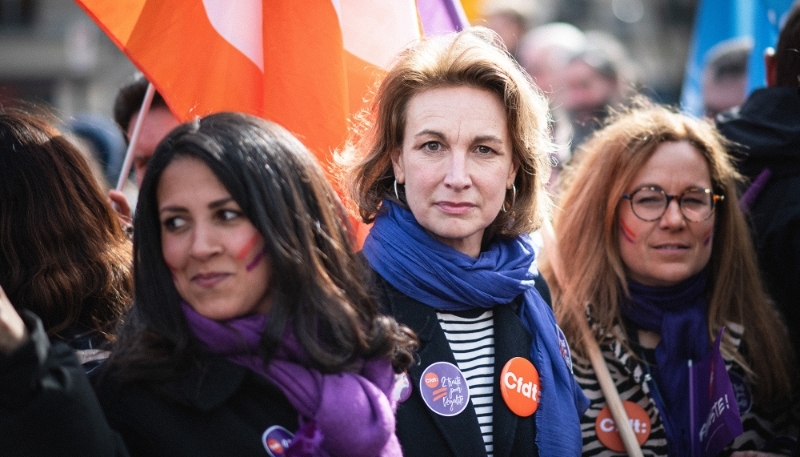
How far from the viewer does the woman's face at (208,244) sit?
2.25 m

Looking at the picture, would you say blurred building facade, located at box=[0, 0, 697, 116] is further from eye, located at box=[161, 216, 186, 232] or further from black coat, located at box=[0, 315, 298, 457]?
black coat, located at box=[0, 315, 298, 457]

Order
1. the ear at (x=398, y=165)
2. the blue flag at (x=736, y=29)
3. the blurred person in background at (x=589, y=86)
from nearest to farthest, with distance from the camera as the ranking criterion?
1. the ear at (x=398, y=165)
2. the blue flag at (x=736, y=29)
3. the blurred person in background at (x=589, y=86)

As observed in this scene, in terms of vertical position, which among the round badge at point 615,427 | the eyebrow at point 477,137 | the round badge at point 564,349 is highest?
the eyebrow at point 477,137

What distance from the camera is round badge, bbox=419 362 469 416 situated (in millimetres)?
2627

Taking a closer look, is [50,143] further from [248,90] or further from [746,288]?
[746,288]

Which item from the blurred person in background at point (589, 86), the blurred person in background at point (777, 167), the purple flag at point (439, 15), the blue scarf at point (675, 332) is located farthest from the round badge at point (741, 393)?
the blurred person in background at point (589, 86)

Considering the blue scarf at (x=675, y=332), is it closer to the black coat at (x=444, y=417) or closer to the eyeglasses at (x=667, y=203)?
the eyeglasses at (x=667, y=203)

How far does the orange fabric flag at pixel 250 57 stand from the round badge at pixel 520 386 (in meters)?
1.03

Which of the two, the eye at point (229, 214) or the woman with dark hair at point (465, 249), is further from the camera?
the woman with dark hair at point (465, 249)

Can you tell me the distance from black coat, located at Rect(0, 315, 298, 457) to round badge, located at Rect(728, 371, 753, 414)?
73.2 inches

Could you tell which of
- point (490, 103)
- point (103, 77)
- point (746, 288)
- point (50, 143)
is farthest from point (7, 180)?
point (103, 77)

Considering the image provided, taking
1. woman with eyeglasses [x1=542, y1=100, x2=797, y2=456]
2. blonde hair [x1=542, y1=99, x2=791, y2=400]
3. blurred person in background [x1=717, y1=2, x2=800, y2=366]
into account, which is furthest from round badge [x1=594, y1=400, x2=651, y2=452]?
blurred person in background [x1=717, y1=2, x2=800, y2=366]

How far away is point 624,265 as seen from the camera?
352cm

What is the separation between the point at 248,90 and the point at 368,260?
940 millimetres
